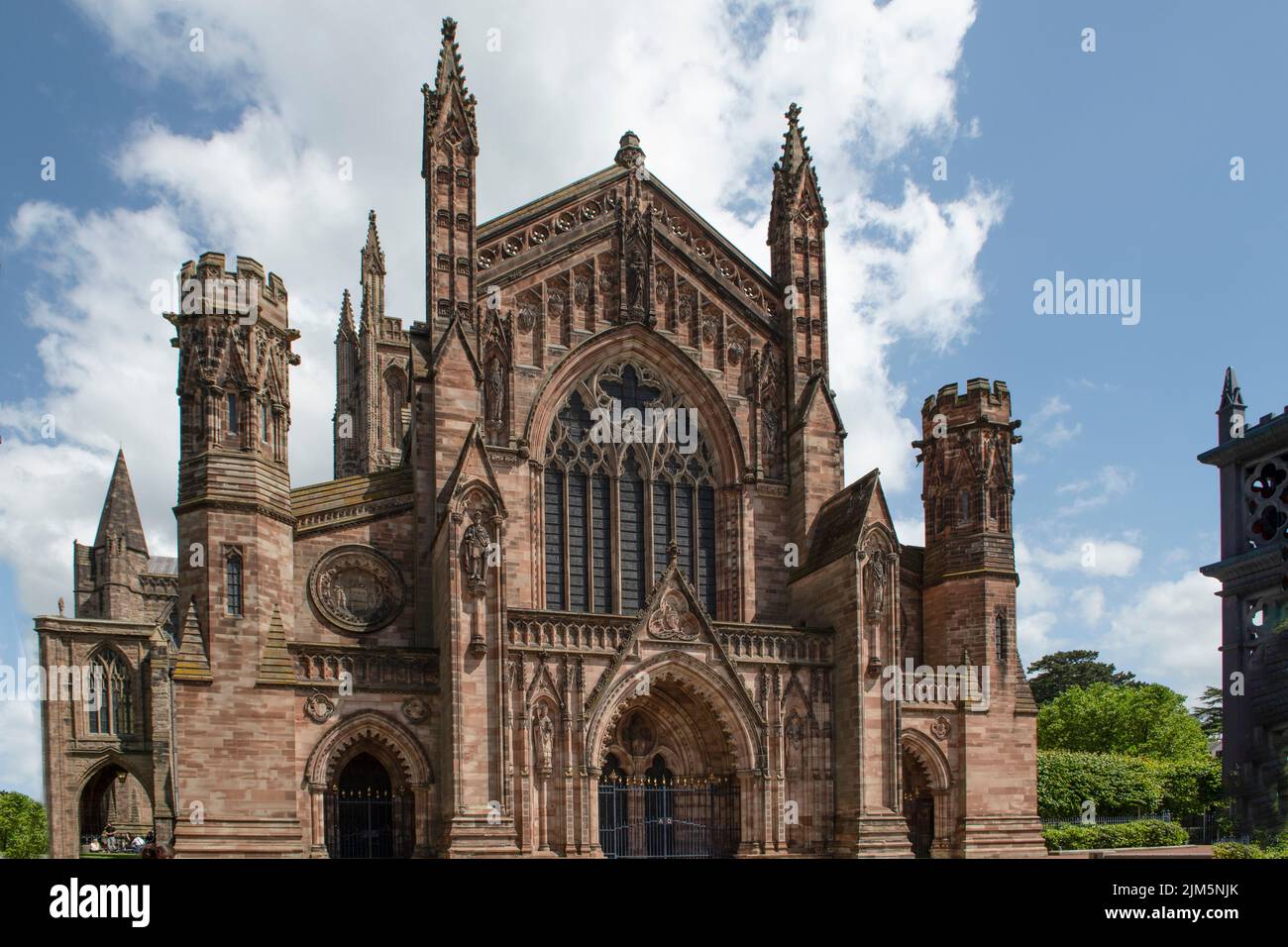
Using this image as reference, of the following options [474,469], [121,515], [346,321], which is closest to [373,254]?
[346,321]

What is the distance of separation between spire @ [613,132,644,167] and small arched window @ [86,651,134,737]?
3153cm

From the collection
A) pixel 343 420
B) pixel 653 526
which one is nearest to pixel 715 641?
pixel 653 526

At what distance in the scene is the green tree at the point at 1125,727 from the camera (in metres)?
57.2

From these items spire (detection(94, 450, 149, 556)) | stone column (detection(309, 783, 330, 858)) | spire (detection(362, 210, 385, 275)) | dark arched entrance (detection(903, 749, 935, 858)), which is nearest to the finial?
dark arched entrance (detection(903, 749, 935, 858))

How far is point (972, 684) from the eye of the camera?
3183 cm

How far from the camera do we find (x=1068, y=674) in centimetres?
7744

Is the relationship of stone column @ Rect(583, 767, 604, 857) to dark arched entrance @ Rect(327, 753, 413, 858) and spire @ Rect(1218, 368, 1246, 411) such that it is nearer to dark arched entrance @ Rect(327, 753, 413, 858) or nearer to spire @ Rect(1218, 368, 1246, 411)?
dark arched entrance @ Rect(327, 753, 413, 858)

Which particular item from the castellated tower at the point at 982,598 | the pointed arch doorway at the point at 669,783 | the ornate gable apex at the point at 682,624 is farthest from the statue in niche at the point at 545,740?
the castellated tower at the point at 982,598

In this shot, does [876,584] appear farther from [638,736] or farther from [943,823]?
[638,736]

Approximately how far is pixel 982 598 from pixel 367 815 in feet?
51.4

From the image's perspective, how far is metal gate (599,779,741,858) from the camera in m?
29.1

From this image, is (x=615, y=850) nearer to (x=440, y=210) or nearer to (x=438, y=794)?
(x=438, y=794)
